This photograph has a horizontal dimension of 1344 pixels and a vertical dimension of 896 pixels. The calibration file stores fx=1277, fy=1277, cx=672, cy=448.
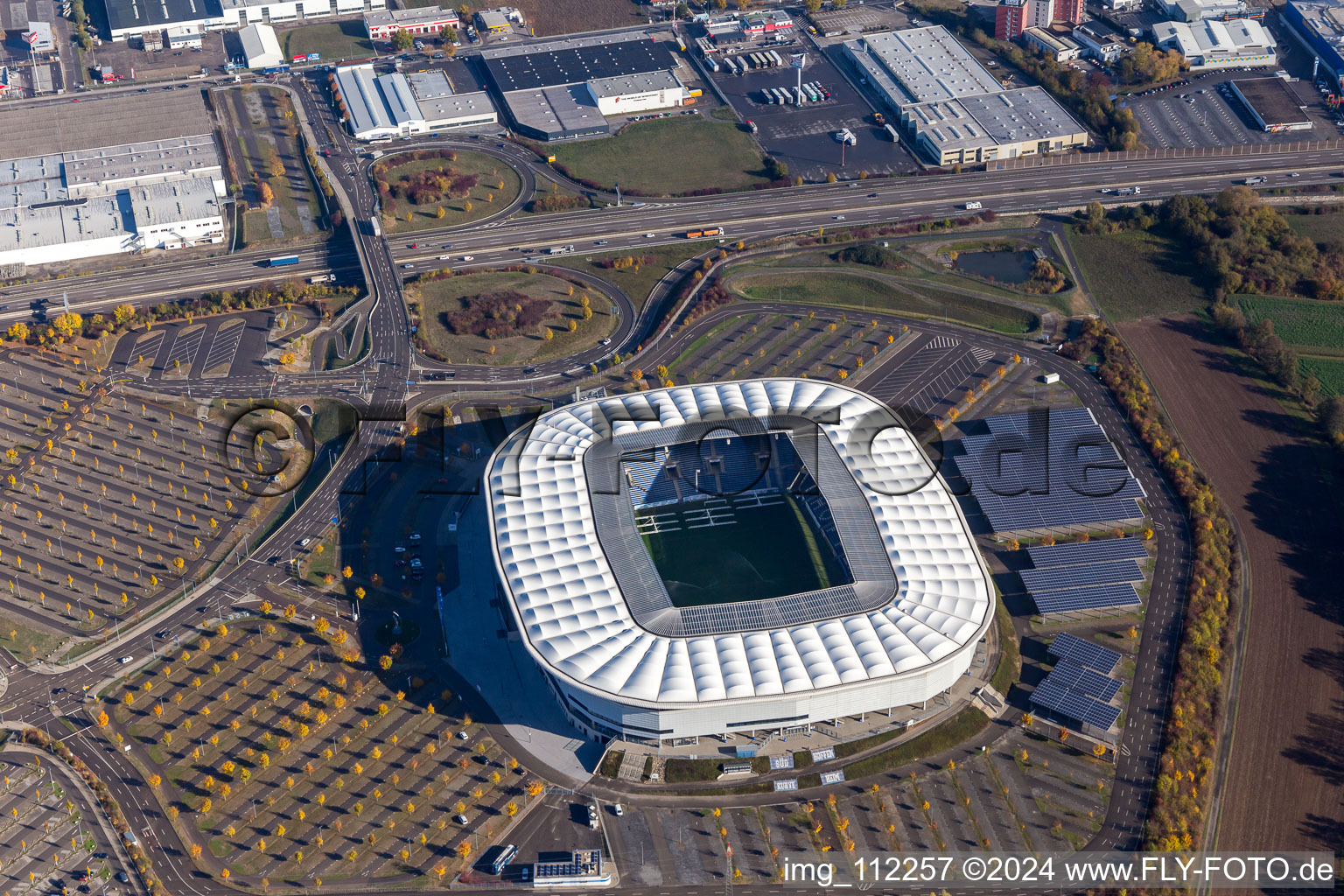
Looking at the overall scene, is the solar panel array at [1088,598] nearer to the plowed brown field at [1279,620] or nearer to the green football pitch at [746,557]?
the plowed brown field at [1279,620]

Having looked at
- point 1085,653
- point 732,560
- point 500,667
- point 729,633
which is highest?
point 732,560

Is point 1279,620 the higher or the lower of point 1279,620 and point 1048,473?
the lower

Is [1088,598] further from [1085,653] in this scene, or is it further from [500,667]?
[500,667]

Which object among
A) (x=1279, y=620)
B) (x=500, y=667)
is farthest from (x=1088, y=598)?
(x=500, y=667)

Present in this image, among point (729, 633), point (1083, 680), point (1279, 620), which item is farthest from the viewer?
point (1279, 620)

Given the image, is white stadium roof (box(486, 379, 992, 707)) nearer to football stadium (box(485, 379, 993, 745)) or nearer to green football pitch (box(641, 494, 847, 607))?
football stadium (box(485, 379, 993, 745))

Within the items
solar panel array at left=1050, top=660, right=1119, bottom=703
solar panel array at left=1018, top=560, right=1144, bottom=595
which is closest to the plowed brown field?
solar panel array at left=1050, top=660, right=1119, bottom=703
